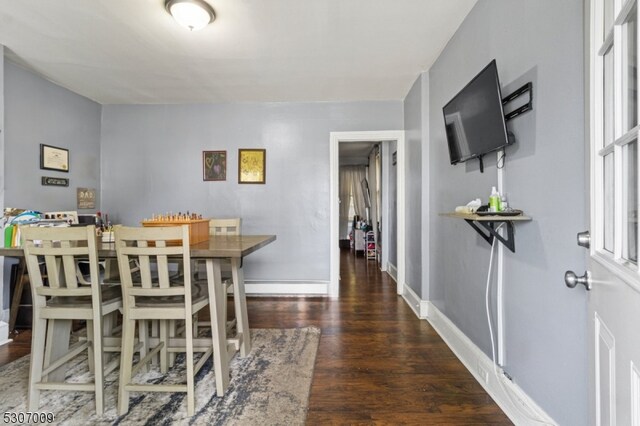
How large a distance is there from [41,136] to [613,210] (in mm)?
4599

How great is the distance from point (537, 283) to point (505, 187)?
22.2 inches

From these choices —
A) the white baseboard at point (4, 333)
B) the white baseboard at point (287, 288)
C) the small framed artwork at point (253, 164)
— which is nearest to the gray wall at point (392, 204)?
the white baseboard at point (287, 288)

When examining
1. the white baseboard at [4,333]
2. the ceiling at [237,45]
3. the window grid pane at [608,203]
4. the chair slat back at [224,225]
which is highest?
the ceiling at [237,45]

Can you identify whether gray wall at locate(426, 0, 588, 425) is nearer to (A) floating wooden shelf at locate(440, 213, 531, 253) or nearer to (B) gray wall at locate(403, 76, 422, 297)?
(A) floating wooden shelf at locate(440, 213, 531, 253)

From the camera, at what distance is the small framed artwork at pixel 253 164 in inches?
164

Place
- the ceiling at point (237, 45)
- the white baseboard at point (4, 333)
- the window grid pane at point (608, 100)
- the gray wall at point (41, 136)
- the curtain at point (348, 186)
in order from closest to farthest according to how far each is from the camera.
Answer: the window grid pane at point (608, 100) < the ceiling at point (237, 45) < the white baseboard at point (4, 333) < the gray wall at point (41, 136) < the curtain at point (348, 186)

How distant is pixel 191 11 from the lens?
208 cm

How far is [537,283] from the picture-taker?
1501 mm

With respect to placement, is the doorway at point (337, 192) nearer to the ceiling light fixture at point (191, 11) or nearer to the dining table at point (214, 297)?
the dining table at point (214, 297)

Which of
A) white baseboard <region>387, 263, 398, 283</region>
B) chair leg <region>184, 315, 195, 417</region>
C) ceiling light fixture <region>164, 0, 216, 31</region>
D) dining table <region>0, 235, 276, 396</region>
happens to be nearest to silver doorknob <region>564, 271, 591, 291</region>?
dining table <region>0, 235, 276, 396</region>

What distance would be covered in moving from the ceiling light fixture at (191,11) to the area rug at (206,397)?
2.42 metres

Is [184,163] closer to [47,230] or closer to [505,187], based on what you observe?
[47,230]

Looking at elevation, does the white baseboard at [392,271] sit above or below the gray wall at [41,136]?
below

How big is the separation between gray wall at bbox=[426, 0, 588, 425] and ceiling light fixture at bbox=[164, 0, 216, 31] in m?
1.85
